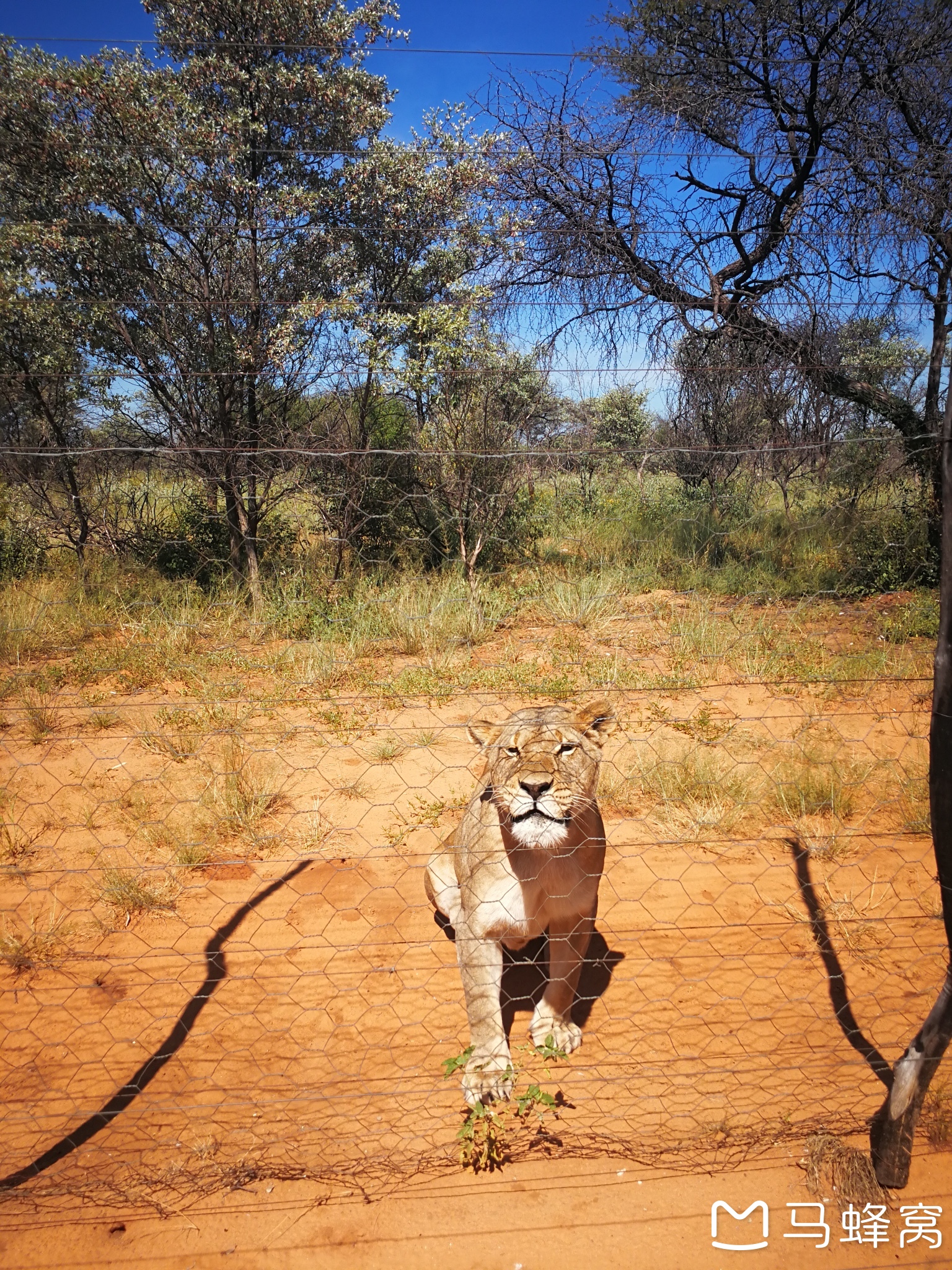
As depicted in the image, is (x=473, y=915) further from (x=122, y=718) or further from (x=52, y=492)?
(x=52, y=492)

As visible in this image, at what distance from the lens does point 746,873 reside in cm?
496

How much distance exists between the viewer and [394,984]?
158 inches

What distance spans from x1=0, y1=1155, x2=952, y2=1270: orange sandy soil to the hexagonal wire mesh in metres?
0.12

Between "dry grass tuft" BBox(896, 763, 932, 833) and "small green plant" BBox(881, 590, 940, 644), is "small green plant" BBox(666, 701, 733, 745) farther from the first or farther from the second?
"small green plant" BBox(881, 590, 940, 644)

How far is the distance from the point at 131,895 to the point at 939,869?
4359 millimetres

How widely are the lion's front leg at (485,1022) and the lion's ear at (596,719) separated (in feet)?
3.39

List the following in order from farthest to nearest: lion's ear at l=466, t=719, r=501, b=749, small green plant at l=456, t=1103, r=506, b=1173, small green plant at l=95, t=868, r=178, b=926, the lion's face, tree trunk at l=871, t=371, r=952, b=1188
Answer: small green plant at l=95, t=868, r=178, b=926 < lion's ear at l=466, t=719, r=501, b=749 < the lion's face < small green plant at l=456, t=1103, r=506, b=1173 < tree trunk at l=871, t=371, r=952, b=1188

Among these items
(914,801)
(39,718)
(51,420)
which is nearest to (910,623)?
(914,801)

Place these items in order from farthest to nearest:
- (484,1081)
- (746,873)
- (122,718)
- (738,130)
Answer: (738,130), (122,718), (746,873), (484,1081)

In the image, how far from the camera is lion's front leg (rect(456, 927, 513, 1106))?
3.18 m

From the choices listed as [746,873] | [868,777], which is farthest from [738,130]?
[746,873]

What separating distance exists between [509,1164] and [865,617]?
6.92 m

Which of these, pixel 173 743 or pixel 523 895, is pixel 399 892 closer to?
pixel 523 895

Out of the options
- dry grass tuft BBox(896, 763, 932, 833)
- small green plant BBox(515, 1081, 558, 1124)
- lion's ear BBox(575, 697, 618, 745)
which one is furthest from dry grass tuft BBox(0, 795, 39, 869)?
dry grass tuft BBox(896, 763, 932, 833)
